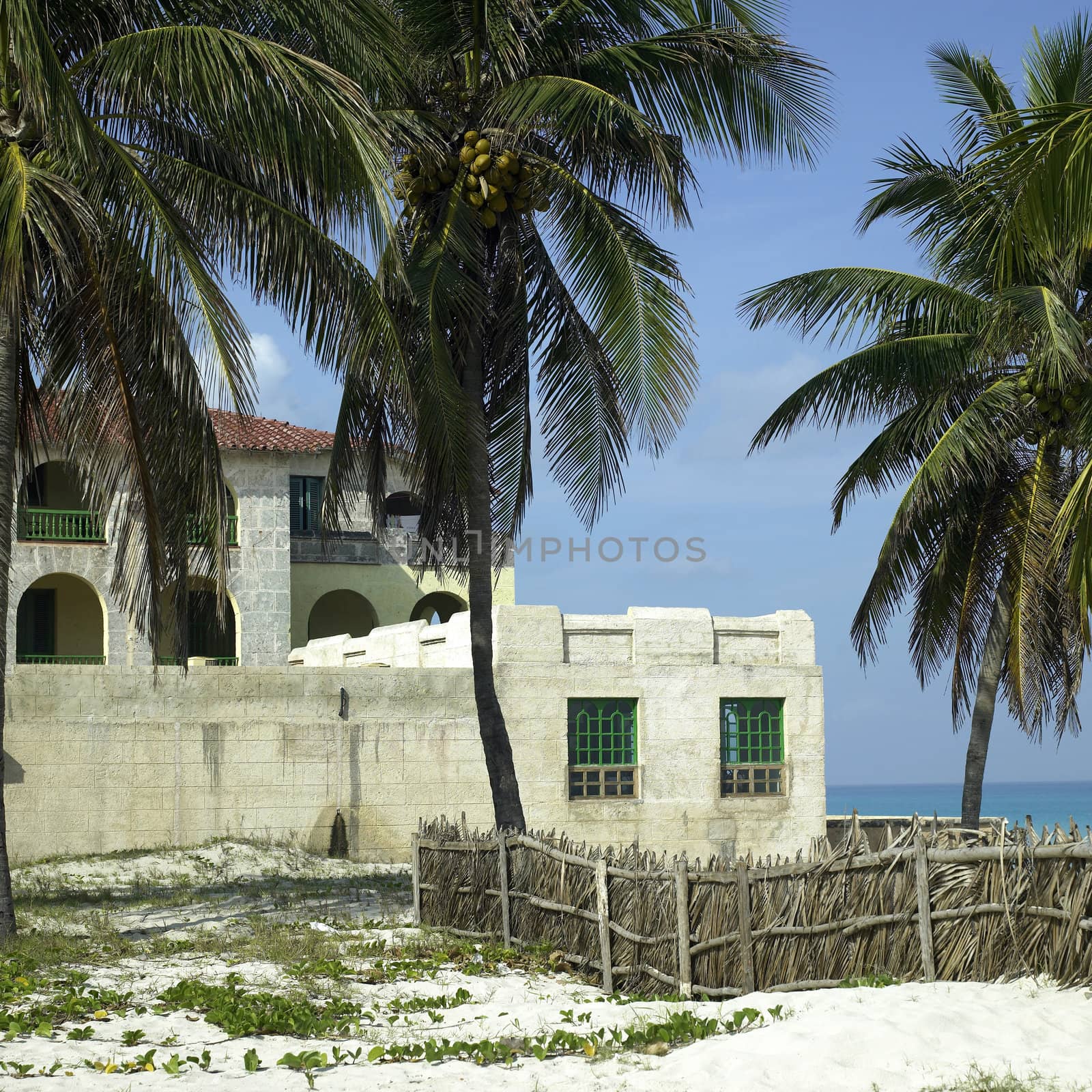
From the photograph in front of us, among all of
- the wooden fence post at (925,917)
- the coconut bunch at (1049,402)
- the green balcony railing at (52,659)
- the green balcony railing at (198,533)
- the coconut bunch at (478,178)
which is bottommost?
the wooden fence post at (925,917)

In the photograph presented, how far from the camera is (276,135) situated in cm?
1178

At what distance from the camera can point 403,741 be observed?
19.7m

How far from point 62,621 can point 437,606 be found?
930 cm

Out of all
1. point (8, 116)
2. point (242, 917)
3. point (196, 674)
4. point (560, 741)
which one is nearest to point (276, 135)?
point (8, 116)

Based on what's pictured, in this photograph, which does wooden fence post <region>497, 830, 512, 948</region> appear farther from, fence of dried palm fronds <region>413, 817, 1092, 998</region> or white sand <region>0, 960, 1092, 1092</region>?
white sand <region>0, 960, 1092, 1092</region>

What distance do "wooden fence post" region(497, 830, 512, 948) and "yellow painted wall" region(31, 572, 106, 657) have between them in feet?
63.5

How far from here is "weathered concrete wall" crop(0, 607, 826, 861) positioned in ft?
58.9

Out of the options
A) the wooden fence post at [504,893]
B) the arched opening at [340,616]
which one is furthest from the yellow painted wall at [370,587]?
the wooden fence post at [504,893]

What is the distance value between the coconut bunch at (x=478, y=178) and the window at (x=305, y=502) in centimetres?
1724

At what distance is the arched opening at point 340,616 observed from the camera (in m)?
33.8

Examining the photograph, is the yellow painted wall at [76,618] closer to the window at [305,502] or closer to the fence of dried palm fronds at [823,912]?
the window at [305,502]

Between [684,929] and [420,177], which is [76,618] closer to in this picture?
[420,177]

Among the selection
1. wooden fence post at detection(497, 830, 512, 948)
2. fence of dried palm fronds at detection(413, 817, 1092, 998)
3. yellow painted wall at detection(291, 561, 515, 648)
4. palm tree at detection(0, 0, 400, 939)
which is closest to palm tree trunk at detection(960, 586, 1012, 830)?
fence of dried palm fronds at detection(413, 817, 1092, 998)

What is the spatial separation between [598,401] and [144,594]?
18.9ft
